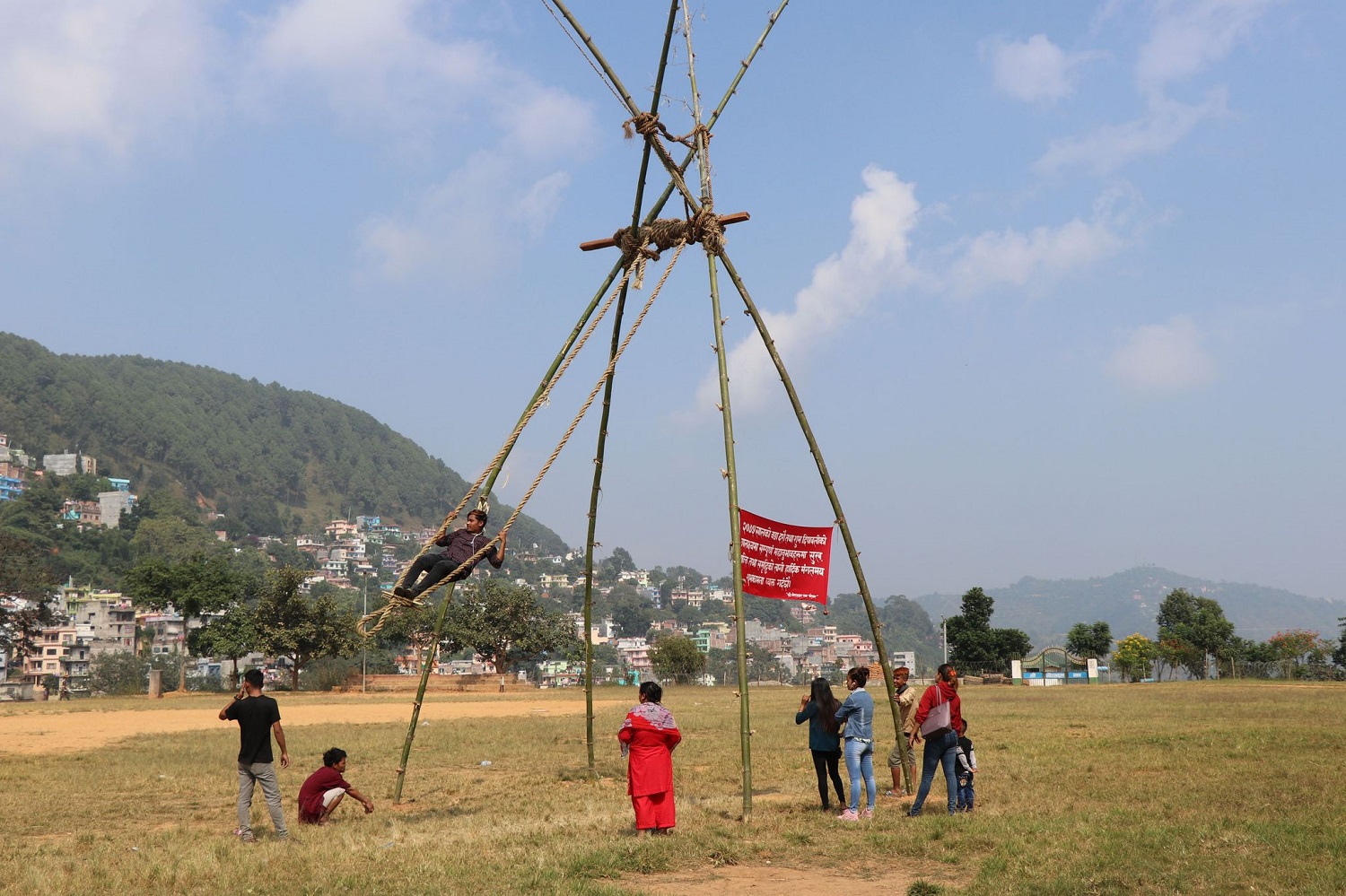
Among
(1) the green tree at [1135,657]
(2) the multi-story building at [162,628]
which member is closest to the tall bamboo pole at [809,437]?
(1) the green tree at [1135,657]

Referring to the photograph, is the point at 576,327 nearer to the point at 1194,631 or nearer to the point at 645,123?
the point at 645,123

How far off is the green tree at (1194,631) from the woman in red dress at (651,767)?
7266 centimetres

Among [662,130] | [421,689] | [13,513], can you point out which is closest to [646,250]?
[662,130]

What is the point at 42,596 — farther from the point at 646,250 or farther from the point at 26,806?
the point at 646,250

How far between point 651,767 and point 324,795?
4265 mm

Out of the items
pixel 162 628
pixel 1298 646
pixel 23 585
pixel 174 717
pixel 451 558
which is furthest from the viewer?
pixel 162 628

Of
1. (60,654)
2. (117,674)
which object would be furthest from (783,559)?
(60,654)

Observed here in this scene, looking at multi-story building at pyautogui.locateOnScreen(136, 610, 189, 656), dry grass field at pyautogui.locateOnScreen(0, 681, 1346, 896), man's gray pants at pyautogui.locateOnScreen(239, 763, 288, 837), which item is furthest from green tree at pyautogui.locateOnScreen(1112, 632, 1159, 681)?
multi-story building at pyautogui.locateOnScreen(136, 610, 189, 656)

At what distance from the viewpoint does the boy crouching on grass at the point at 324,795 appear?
12.3 meters

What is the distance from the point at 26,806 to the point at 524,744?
1003 cm

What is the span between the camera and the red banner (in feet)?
40.7

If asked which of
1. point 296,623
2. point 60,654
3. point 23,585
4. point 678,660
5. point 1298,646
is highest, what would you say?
point 23,585

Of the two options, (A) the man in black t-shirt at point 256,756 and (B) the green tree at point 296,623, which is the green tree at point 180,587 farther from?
(A) the man in black t-shirt at point 256,756

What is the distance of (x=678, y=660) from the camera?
6925 centimetres
